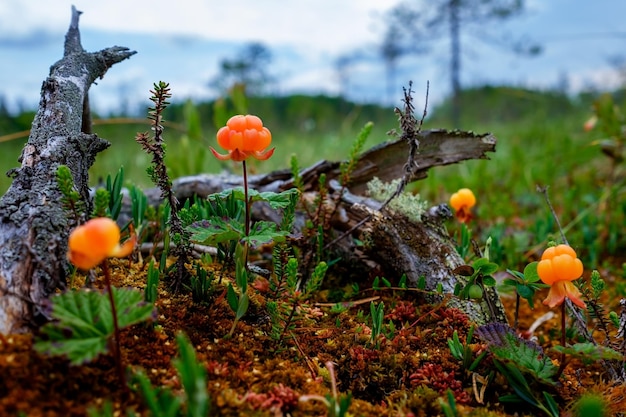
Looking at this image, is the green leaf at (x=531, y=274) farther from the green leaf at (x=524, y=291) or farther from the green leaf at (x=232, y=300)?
the green leaf at (x=232, y=300)

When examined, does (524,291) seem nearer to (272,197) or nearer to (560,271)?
(560,271)

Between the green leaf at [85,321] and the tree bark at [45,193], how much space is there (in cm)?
7

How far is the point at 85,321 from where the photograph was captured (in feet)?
3.91

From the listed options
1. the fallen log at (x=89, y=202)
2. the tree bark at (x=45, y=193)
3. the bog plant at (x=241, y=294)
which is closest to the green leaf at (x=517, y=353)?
the bog plant at (x=241, y=294)

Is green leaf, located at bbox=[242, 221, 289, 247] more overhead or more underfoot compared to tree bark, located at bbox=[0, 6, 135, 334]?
more underfoot

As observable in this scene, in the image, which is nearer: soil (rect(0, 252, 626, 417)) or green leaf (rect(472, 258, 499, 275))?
soil (rect(0, 252, 626, 417))

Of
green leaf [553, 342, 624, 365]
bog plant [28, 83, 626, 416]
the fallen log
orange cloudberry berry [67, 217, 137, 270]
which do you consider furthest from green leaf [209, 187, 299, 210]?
green leaf [553, 342, 624, 365]

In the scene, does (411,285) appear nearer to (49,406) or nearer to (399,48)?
(49,406)

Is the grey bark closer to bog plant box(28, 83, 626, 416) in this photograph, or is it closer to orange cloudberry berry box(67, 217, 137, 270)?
bog plant box(28, 83, 626, 416)

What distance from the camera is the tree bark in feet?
4.19

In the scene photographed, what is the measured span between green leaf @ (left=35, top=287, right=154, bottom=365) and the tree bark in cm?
7

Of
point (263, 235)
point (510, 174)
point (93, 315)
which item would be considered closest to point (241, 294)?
point (263, 235)

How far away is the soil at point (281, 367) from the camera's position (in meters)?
1.17

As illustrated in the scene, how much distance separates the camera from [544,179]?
190 inches
